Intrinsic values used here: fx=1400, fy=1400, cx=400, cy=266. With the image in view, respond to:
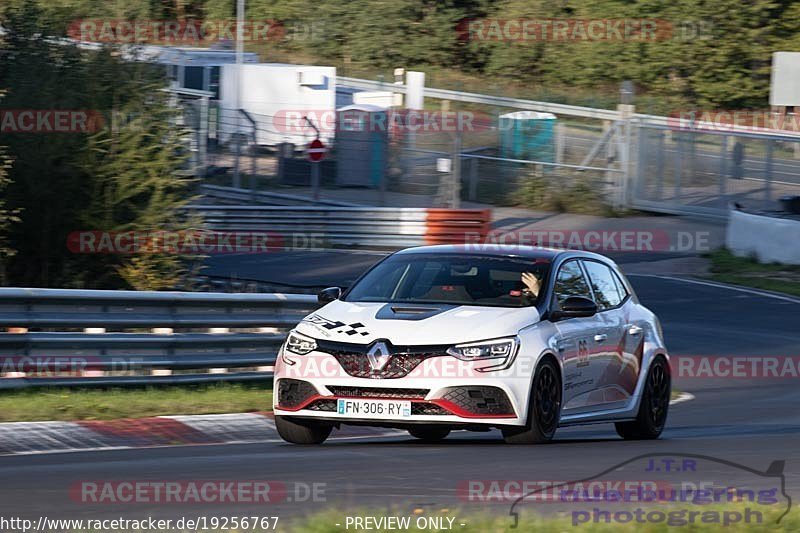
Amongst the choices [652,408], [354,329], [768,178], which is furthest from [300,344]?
[768,178]

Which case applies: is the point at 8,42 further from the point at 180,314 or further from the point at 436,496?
the point at 436,496

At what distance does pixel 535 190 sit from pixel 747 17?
1833 centimetres

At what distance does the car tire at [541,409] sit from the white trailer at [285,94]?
26.0m

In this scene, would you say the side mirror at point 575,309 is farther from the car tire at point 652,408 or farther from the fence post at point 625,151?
the fence post at point 625,151

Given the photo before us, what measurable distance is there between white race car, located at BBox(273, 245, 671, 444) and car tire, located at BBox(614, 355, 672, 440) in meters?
0.02

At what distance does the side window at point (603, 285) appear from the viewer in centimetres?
1102

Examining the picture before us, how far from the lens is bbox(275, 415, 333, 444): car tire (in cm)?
984

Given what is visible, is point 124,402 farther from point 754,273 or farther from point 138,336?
point 754,273

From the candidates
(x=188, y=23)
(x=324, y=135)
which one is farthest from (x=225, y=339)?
(x=188, y=23)

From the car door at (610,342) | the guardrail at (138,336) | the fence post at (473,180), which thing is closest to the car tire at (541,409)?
the car door at (610,342)

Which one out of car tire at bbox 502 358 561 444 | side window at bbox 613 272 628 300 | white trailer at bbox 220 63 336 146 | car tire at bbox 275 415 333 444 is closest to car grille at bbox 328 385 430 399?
car tire at bbox 275 415 333 444

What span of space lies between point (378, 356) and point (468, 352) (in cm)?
60

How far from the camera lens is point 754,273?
26.8m

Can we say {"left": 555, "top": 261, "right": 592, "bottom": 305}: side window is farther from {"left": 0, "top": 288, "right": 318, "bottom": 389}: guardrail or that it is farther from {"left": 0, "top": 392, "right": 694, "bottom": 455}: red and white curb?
{"left": 0, "top": 288, "right": 318, "bottom": 389}: guardrail
